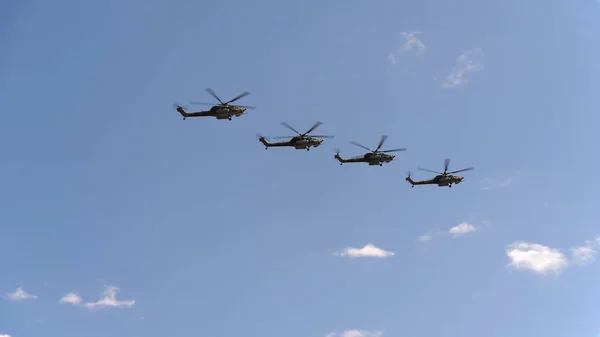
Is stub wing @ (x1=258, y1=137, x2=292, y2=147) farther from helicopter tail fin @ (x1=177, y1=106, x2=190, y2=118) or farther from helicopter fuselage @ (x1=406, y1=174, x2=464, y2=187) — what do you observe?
helicopter fuselage @ (x1=406, y1=174, x2=464, y2=187)

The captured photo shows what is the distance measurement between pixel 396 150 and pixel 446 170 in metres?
19.4

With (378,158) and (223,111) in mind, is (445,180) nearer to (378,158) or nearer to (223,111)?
(378,158)

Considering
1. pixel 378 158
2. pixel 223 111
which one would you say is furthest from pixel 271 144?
pixel 378 158

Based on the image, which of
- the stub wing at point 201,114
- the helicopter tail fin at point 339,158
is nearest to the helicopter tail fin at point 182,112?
the stub wing at point 201,114

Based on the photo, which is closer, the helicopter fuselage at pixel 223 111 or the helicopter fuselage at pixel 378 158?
the helicopter fuselage at pixel 223 111

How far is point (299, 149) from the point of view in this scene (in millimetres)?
143000

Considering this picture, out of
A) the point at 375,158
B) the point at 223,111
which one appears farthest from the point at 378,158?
the point at 223,111

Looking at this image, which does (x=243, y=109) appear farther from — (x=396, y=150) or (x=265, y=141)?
(x=396, y=150)

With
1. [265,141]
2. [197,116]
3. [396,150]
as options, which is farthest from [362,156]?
[197,116]

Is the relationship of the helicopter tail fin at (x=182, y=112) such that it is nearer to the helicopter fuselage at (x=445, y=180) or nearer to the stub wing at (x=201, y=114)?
the stub wing at (x=201, y=114)

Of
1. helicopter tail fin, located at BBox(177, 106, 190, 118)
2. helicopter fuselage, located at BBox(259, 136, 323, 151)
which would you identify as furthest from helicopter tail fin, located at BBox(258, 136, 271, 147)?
helicopter tail fin, located at BBox(177, 106, 190, 118)

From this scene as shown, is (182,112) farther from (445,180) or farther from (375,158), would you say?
(445,180)

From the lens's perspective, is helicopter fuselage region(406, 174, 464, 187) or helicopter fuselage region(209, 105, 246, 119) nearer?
helicopter fuselage region(209, 105, 246, 119)

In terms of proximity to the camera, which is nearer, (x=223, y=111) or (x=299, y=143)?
(x=223, y=111)
